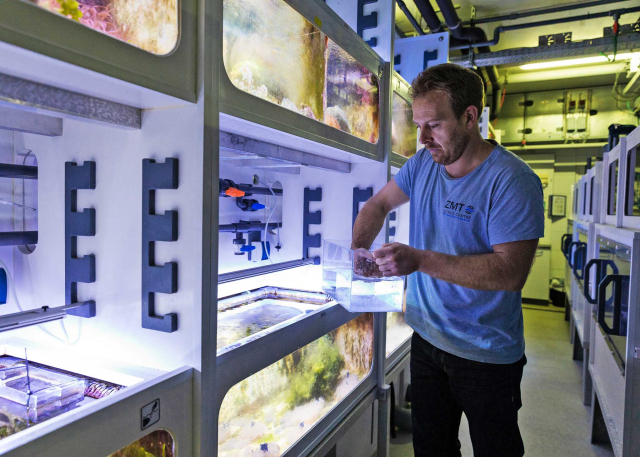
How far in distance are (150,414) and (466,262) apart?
2.98ft

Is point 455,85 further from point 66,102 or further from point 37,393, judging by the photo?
point 37,393

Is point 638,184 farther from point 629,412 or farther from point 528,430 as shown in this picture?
point 528,430

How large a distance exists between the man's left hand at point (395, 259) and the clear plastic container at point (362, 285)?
0.07 metres

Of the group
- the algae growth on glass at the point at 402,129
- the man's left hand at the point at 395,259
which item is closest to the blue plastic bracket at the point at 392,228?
the algae growth on glass at the point at 402,129

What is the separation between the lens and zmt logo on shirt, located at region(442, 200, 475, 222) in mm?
1388

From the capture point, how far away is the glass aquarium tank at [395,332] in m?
2.43

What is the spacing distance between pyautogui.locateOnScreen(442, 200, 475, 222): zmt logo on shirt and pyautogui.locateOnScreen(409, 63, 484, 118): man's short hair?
0.94ft

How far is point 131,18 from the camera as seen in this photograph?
0.81 meters

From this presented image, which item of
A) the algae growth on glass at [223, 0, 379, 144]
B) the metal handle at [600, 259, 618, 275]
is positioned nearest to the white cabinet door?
the metal handle at [600, 259, 618, 275]

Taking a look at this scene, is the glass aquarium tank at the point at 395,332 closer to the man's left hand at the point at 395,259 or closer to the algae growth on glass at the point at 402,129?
the algae growth on glass at the point at 402,129

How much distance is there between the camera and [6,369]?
3.52ft

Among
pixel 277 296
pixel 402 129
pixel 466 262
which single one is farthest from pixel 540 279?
pixel 466 262

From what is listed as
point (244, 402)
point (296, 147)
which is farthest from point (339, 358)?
point (296, 147)

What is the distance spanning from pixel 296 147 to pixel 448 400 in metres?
1.11
